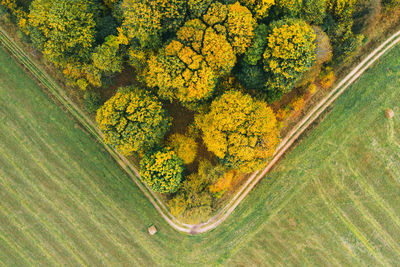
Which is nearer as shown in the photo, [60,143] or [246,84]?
[246,84]

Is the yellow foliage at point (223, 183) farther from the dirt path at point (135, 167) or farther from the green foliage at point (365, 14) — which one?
the green foliage at point (365, 14)

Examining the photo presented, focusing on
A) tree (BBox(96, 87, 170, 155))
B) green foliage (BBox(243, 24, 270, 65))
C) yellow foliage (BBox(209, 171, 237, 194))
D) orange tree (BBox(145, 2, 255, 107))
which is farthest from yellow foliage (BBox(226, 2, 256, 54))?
yellow foliage (BBox(209, 171, 237, 194))

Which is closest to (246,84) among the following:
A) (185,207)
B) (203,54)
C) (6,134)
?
(203,54)

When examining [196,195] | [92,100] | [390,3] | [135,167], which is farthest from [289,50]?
[92,100]

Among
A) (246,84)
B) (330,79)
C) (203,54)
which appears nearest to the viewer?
(203,54)

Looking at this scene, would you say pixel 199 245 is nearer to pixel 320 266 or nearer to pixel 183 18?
pixel 320 266

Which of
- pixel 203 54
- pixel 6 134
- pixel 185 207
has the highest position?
pixel 203 54

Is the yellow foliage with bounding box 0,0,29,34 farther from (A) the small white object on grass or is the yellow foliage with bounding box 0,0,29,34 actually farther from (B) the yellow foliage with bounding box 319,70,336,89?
(B) the yellow foliage with bounding box 319,70,336,89
